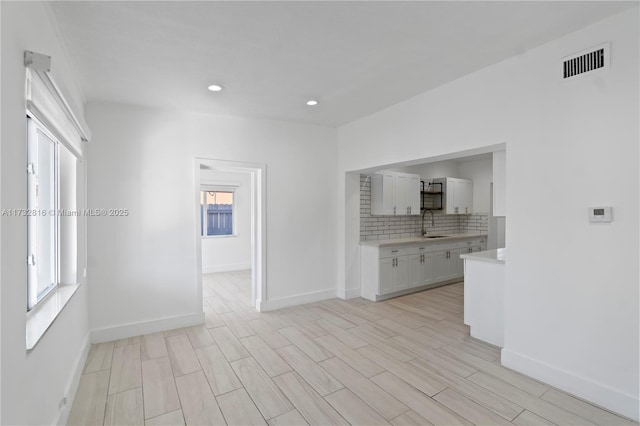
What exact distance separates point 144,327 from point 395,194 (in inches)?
167

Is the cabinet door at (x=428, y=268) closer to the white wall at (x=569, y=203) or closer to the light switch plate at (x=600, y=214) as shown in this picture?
the white wall at (x=569, y=203)

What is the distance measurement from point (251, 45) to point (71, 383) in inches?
113

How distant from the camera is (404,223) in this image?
6.30 metres

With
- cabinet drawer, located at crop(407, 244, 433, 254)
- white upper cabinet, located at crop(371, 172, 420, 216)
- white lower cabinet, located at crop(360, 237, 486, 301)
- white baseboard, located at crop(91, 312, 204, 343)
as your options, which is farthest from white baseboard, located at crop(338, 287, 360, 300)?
white baseboard, located at crop(91, 312, 204, 343)

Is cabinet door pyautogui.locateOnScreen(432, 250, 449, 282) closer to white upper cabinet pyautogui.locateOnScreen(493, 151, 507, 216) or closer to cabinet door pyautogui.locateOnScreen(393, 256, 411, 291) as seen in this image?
cabinet door pyautogui.locateOnScreen(393, 256, 411, 291)

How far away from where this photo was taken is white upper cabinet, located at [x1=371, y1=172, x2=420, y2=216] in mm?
5566

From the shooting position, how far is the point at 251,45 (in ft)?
8.17

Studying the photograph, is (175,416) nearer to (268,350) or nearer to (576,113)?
(268,350)

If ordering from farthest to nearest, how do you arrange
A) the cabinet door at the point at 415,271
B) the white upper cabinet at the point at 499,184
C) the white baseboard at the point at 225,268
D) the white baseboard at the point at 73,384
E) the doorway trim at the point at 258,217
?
the white baseboard at the point at 225,268 → the cabinet door at the point at 415,271 → the doorway trim at the point at 258,217 → the white upper cabinet at the point at 499,184 → the white baseboard at the point at 73,384

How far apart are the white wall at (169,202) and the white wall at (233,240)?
10.3ft

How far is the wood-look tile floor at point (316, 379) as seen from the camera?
224 centimetres

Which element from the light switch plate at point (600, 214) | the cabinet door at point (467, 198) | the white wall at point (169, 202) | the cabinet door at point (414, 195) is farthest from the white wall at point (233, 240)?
the light switch plate at point (600, 214)

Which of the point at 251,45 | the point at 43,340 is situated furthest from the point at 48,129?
the point at 251,45

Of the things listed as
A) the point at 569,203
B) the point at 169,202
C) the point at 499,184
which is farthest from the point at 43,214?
the point at 499,184
